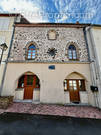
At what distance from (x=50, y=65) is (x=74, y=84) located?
10.1ft

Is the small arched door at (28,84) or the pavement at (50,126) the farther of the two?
the small arched door at (28,84)

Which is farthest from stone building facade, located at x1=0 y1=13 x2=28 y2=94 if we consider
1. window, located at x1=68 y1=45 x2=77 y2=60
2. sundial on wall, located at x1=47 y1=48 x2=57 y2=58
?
window, located at x1=68 y1=45 x2=77 y2=60

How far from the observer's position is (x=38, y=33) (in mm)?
6703

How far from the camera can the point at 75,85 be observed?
230 inches

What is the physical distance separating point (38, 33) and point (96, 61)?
658cm

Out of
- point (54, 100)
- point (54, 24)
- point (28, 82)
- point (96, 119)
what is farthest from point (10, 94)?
point (54, 24)

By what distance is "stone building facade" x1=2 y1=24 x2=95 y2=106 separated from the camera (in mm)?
5371

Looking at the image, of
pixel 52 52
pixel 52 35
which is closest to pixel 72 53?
pixel 52 52

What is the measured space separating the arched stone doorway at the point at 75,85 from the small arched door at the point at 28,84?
3.05 metres

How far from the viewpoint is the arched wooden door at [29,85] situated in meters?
5.79

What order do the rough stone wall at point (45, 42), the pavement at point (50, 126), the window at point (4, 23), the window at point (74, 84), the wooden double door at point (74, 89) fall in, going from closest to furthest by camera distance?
the pavement at point (50, 126), the wooden double door at point (74, 89), the window at point (74, 84), the rough stone wall at point (45, 42), the window at point (4, 23)

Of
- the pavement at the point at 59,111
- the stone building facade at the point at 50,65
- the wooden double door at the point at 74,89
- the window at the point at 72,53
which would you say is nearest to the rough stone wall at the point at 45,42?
the stone building facade at the point at 50,65

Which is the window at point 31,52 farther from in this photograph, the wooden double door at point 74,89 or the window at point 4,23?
the wooden double door at point 74,89

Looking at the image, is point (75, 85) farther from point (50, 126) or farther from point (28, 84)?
point (28, 84)
